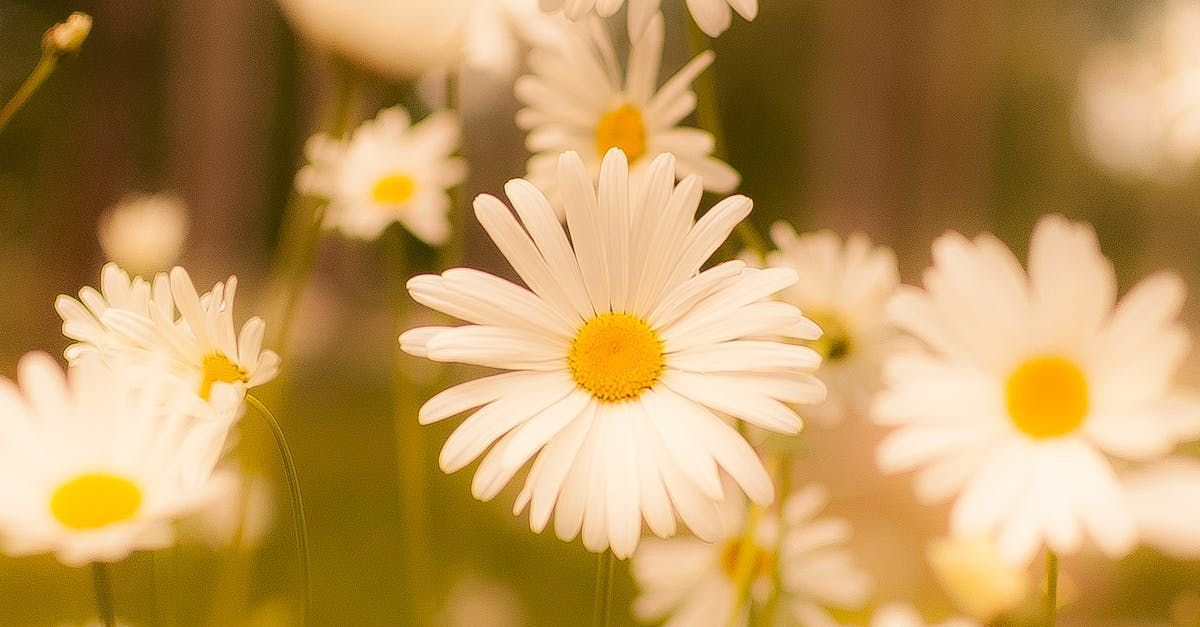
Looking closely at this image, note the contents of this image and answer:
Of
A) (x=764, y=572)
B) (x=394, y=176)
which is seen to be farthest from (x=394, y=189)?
Result: (x=764, y=572)

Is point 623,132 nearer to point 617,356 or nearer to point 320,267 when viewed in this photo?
point 617,356

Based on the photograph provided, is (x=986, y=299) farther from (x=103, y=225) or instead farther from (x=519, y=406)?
(x=103, y=225)

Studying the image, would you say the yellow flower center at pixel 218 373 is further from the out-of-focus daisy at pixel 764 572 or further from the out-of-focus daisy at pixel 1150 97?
the out-of-focus daisy at pixel 1150 97

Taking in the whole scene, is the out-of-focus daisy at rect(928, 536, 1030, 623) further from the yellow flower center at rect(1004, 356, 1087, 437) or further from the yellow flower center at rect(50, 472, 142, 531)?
the yellow flower center at rect(50, 472, 142, 531)

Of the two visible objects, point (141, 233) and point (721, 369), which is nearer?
point (721, 369)

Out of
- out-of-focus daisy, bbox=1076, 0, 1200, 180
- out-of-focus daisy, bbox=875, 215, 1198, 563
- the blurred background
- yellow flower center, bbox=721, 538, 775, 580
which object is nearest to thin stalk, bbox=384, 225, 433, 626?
the blurred background

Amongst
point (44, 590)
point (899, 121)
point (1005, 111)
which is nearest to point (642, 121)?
point (44, 590)
